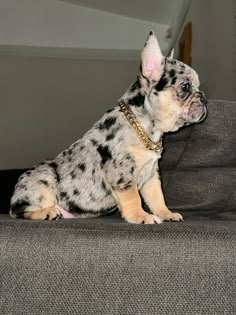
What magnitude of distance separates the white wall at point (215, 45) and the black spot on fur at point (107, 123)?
212 centimetres

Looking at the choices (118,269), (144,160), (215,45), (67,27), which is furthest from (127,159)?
(67,27)

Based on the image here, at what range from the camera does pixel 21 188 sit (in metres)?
2.06

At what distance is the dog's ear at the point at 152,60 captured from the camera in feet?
6.20

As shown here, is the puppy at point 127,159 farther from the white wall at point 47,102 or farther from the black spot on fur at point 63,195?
the white wall at point 47,102

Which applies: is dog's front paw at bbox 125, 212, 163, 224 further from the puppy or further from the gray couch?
the gray couch

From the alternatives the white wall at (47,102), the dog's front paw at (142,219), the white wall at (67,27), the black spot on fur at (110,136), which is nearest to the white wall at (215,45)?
the white wall at (67,27)

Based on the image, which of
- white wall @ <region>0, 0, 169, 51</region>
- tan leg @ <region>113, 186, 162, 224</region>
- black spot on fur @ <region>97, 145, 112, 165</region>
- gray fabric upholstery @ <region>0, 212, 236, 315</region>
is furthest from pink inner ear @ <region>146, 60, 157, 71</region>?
white wall @ <region>0, 0, 169, 51</region>

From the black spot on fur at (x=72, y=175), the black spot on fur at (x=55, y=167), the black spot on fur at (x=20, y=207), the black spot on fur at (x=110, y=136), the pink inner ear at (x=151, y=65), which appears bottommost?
the black spot on fur at (x=20, y=207)

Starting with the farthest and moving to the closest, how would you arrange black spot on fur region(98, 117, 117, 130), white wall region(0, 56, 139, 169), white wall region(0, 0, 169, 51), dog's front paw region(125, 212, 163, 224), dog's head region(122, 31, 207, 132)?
1. white wall region(0, 0, 169, 51)
2. white wall region(0, 56, 139, 169)
3. black spot on fur region(98, 117, 117, 130)
4. dog's head region(122, 31, 207, 132)
5. dog's front paw region(125, 212, 163, 224)

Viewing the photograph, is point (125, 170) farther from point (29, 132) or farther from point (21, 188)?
point (29, 132)

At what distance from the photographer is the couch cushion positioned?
1926 millimetres

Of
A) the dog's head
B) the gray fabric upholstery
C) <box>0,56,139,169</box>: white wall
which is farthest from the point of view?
<box>0,56,139,169</box>: white wall

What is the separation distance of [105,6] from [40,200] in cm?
514

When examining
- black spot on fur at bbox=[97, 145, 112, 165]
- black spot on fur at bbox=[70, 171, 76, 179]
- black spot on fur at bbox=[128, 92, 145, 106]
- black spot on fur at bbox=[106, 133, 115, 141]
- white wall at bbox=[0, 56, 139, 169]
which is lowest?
white wall at bbox=[0, 56, 139, 169]
